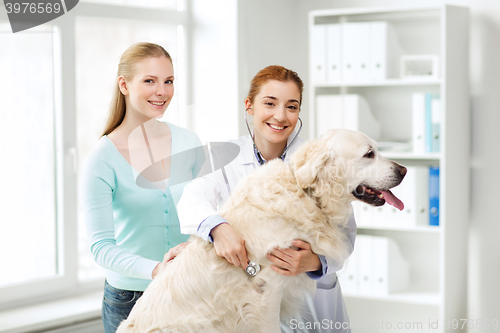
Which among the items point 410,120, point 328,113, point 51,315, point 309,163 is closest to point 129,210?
point 309,163

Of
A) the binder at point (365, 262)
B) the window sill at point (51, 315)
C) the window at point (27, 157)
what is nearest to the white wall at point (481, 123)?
the binder at point (365, 262)

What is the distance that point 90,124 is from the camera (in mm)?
2777

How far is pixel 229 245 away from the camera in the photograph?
1.11m

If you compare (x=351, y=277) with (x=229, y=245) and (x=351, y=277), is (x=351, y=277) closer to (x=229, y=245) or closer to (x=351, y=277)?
(x=351, y=277)

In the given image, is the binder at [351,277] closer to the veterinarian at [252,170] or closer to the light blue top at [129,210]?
the veterinarian at [252,170]

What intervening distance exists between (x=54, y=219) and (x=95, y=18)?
1219 mm

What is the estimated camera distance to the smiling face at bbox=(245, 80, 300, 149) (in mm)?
1238

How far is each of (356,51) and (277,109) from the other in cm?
174

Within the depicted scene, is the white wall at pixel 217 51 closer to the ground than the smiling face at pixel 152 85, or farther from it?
farther from it

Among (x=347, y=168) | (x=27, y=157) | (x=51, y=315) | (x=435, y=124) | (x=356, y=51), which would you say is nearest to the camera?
(x=347, y=168)

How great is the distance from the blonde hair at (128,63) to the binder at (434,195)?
1.97 meters

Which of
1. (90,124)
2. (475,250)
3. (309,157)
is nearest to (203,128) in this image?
(309,157)

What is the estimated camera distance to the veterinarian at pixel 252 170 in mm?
1137

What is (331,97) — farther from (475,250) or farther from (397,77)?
(475,250)
